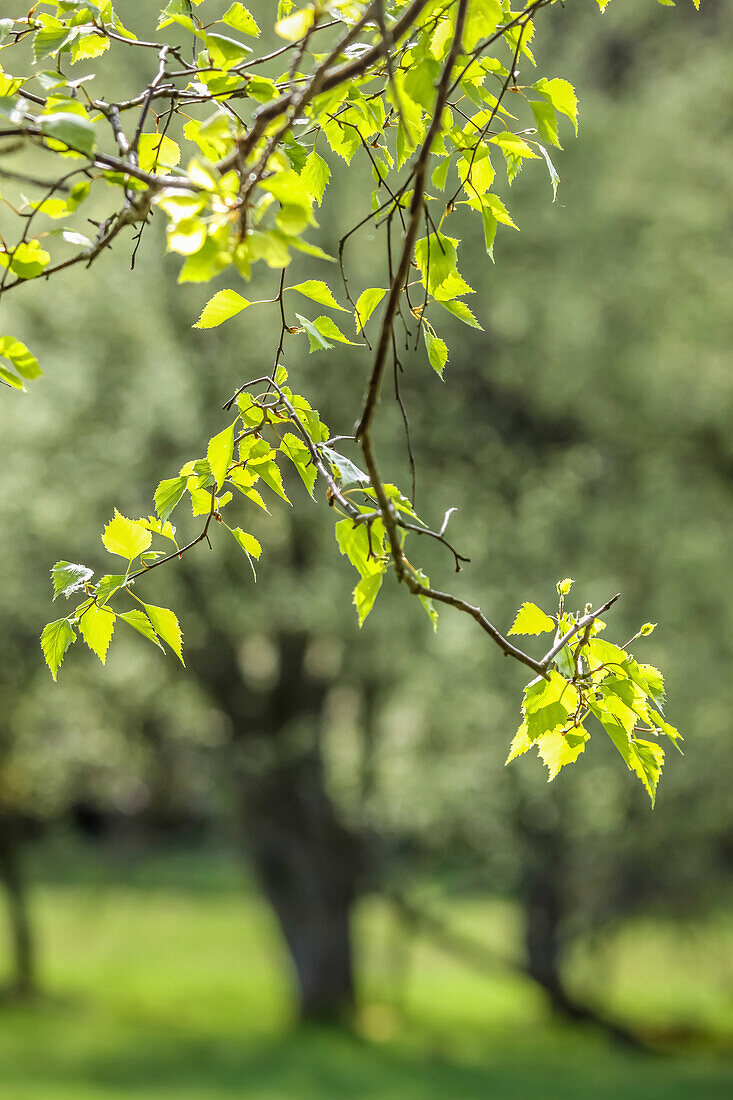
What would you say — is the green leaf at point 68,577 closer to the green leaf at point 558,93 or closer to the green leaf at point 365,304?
the green leaf at point 365,304

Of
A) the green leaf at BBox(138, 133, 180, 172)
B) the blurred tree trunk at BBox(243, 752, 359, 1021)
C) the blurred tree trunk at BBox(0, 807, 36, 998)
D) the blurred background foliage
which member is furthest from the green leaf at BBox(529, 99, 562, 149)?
the blurred tree trunk at BBox(0, 807, 36, 998)

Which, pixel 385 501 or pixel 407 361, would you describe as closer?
pixel 385 501

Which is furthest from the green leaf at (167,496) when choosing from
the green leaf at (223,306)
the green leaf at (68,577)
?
the green leaf at (223,306)

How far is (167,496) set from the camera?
1.17 metres

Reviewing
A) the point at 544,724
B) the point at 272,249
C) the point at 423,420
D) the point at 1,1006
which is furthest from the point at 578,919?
the point at 272,249

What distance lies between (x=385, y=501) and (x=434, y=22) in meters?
0.61

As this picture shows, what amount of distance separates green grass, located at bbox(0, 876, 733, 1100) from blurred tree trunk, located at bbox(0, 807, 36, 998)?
0.91ft

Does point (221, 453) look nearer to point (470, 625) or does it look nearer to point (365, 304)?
point (365, 304)

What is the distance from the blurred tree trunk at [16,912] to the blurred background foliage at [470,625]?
0.51m

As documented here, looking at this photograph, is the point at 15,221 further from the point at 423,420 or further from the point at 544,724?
the point at 544,724

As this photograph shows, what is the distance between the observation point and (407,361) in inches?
216

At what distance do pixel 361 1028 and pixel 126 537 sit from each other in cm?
686

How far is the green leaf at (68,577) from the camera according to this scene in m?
1.10

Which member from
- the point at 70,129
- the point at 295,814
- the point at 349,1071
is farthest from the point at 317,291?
the point at 349,1071
